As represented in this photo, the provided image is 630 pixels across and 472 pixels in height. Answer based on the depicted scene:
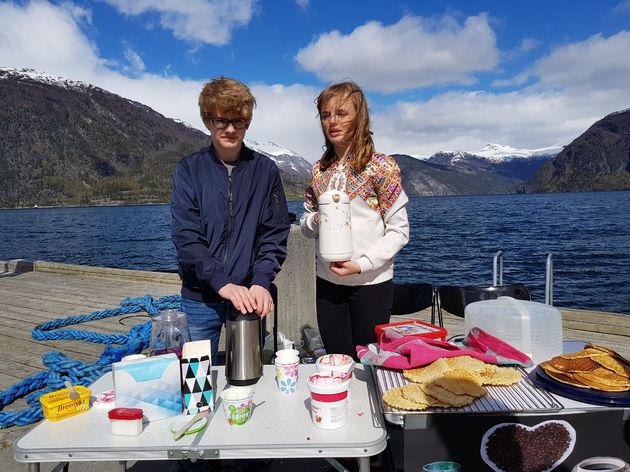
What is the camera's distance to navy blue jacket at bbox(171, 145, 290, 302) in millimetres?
2215

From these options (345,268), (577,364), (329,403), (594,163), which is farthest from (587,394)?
(594,163)

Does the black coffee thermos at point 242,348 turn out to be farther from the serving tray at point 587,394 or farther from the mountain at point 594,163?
the mountain at point 594,163

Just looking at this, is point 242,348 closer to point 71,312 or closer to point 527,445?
point 527,445

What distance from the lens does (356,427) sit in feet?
5.37

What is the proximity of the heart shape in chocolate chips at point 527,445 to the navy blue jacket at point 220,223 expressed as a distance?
1.17 m

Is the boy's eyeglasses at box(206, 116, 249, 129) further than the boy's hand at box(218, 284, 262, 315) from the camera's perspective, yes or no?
Yes

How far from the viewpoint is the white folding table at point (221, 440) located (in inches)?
59.9

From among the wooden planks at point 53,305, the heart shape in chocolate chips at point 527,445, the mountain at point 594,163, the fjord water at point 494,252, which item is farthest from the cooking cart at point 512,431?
the mountain at point 594,163

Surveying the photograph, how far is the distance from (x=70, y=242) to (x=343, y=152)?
5916 cm

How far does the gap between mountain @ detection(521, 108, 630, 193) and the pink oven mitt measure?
608ft

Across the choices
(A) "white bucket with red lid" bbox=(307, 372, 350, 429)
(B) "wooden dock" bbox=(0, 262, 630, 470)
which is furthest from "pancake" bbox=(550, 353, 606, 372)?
(B) "wooden dock" bbox=(0, 262, 630, 470)

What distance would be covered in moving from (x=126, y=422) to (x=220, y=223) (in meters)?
0.97

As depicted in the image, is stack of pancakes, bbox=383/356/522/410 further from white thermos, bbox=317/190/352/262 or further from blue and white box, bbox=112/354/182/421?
blue and white box, bbox=112/354/182/421

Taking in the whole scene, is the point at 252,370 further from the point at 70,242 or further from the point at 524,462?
the point at 70,242
